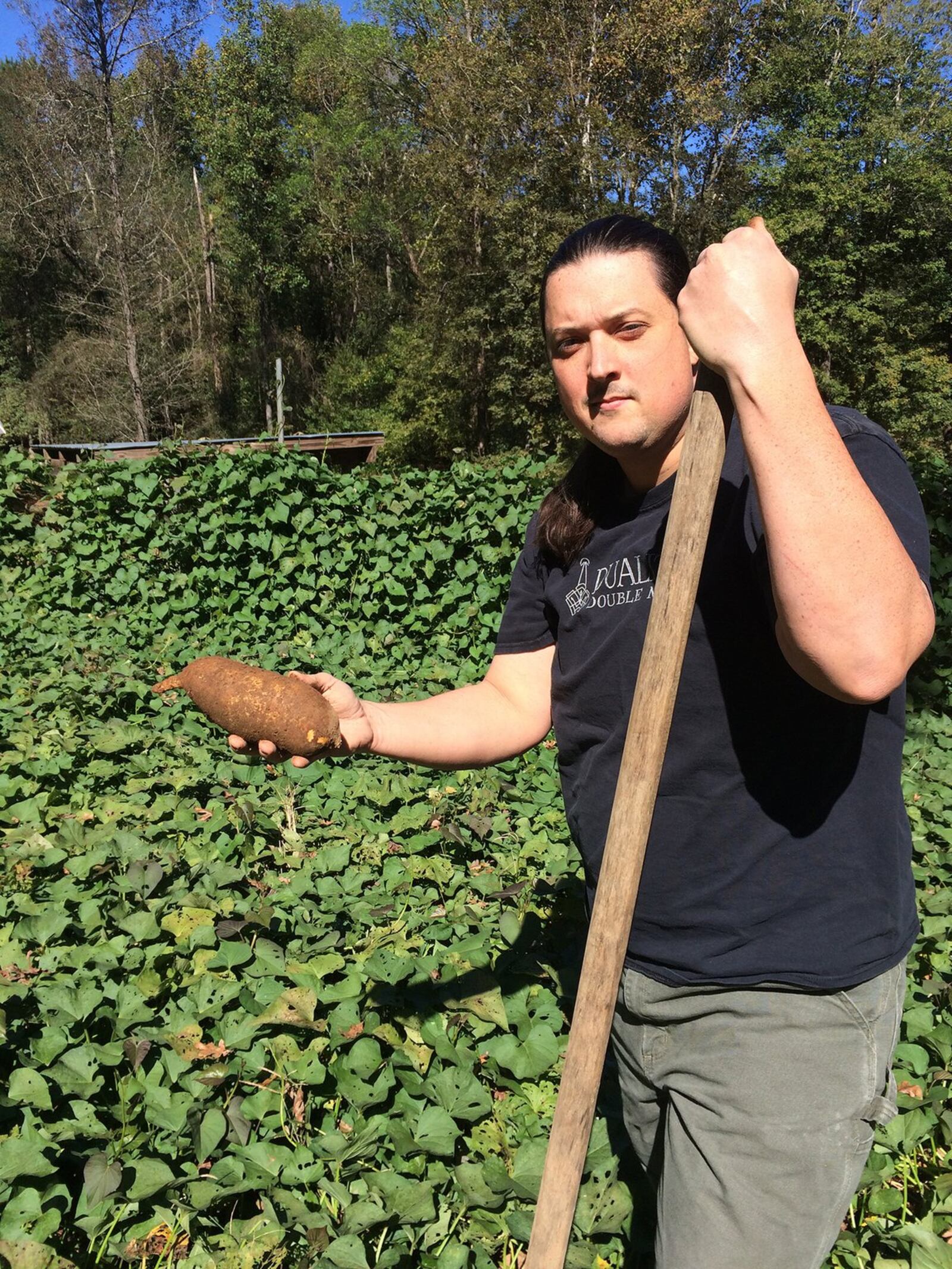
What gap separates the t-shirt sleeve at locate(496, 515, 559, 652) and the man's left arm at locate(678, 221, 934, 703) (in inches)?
31.2

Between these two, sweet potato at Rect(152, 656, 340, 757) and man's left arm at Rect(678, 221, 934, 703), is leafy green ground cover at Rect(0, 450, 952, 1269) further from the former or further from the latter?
man's left arm at Rect(678, 221, 934, 703)

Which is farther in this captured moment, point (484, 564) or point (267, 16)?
point (267, 16)

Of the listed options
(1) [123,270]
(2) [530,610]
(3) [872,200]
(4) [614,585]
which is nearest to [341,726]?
(2) [530,610]

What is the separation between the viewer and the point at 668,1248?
136 cm

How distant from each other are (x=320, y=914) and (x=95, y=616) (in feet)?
18.2

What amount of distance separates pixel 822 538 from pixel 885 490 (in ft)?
0.68

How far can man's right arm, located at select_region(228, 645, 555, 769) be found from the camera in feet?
6.02

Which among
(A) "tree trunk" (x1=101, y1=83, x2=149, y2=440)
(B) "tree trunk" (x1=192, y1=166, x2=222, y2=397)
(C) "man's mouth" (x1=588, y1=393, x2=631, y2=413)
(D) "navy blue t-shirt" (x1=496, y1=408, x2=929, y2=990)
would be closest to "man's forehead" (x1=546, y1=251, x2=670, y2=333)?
(C) "man's mouth" (x1=588, y1=393, x2=631, y2=413)

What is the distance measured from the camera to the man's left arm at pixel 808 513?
0.98m

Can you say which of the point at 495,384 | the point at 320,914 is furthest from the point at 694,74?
the point at 320,914

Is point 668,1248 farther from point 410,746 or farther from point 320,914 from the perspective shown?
point 320,914

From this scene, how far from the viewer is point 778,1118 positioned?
129cm

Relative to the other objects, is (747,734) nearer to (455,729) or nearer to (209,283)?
(455,729)

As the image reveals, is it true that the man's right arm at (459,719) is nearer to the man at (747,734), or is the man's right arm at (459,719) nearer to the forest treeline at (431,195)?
the man at (747,734)
